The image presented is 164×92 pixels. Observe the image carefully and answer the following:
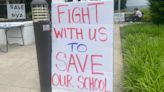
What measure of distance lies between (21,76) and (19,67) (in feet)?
2.93

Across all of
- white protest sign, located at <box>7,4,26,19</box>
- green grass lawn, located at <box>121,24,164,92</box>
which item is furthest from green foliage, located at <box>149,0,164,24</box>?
green grass lawn, located at <box>121,24,164,92</box>

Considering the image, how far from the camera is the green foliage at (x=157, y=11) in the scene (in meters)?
13.8

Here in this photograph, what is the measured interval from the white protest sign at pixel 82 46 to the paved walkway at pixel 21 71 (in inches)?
47.2

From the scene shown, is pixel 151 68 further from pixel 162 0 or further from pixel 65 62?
pixel 162 0

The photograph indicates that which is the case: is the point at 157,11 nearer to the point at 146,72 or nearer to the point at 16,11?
the point at 16,11

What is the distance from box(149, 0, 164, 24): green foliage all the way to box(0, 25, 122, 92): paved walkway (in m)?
5.75

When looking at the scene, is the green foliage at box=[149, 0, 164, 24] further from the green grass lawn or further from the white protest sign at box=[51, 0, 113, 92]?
the white protest sign at box=[51, 0, 113, 92]

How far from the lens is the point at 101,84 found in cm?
367

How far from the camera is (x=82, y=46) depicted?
375 centimetres

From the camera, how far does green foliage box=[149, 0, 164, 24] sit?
45.2 ft

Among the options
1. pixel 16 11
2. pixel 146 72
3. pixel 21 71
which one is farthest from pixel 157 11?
pixel 146 72

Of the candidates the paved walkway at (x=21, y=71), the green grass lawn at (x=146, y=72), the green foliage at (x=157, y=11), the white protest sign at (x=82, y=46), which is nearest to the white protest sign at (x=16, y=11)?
the paved walkway at (x=21, y=71)

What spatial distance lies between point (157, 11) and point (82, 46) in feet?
37.0

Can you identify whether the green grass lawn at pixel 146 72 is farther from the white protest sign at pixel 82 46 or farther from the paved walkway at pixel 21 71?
the white protest sign at pixel 82 46
